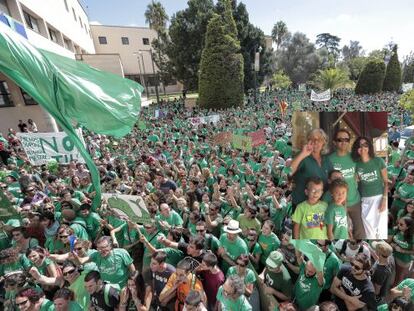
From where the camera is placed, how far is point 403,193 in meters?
5.11

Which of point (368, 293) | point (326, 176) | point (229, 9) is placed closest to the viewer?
point (326, 176)

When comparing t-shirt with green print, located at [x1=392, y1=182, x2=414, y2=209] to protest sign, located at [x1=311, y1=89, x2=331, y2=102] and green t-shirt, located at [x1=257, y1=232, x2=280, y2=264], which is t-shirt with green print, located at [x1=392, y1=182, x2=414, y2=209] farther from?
protest sign, located at [x1=311, y1=89, x2=331, y2=102]

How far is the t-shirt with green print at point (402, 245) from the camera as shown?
12.8 ft

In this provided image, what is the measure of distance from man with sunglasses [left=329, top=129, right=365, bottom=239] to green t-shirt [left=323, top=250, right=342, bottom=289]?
1.12m

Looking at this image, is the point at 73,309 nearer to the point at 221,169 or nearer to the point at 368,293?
the point at 368,293

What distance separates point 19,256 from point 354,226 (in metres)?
4.42

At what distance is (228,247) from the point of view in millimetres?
4004

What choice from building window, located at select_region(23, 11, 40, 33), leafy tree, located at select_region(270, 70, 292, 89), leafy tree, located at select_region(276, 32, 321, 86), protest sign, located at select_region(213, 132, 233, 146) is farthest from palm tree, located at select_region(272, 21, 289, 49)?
protest sign, located at select_region(213, 132, 233, 146)

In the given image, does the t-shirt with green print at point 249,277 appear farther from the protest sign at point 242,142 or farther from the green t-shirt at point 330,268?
the protest sign at point 242,142

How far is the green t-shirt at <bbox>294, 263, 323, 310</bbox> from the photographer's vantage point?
3266 millimetres

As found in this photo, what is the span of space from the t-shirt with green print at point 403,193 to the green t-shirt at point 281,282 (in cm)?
307

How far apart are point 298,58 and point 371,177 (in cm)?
5124

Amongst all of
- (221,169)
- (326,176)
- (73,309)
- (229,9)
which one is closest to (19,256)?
(73,309)

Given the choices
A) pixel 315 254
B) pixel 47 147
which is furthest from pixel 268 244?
pixel 47 147
